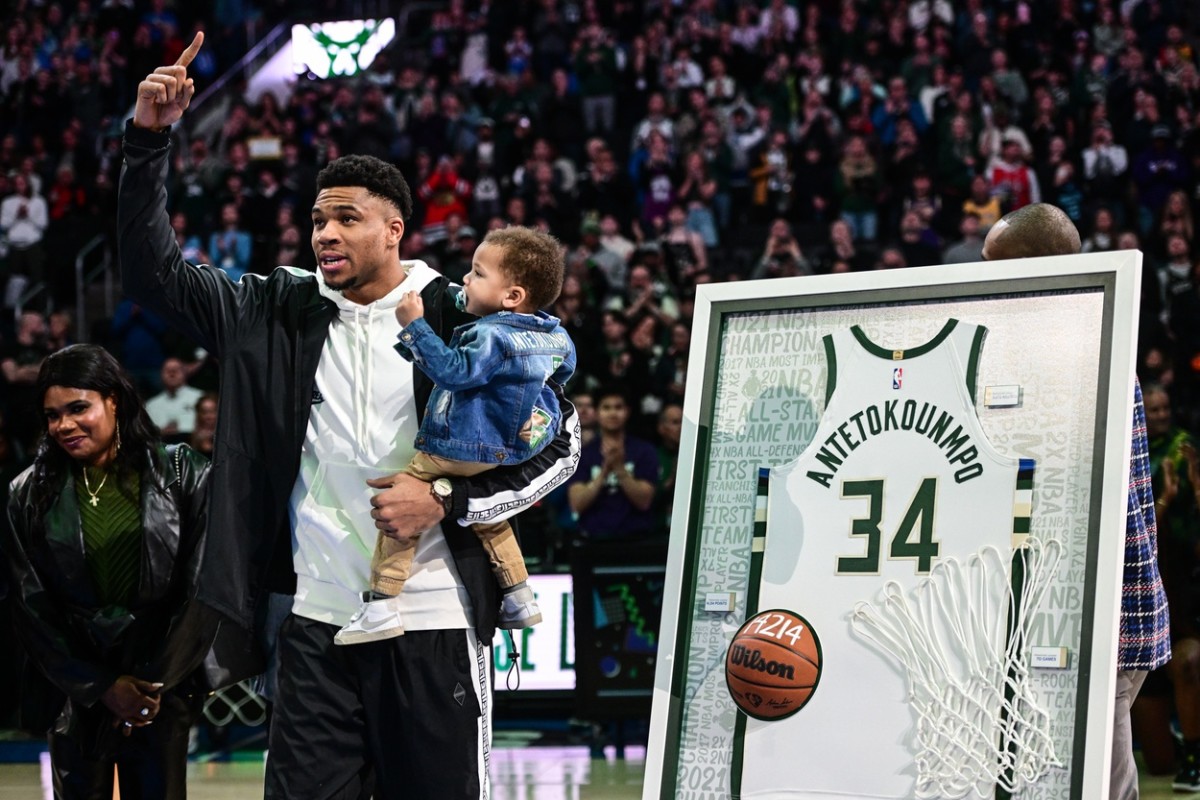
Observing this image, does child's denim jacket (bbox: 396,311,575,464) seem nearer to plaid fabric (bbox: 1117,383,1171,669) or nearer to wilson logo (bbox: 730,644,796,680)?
wilson logo (bbox: 730,644,796,680)

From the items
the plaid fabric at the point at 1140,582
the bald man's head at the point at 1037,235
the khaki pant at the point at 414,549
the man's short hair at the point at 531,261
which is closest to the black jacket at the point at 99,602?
the khaki pant at the point at 414,549

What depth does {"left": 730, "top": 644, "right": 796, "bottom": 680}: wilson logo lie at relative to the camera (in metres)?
3.41

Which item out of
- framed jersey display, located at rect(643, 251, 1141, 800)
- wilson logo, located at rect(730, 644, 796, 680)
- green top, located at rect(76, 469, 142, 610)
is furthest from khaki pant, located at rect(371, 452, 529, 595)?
green top, located at rect(76, 469, 142, 610)

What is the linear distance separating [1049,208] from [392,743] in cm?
219

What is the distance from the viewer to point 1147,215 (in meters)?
13.0

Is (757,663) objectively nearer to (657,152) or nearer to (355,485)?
(355,485)

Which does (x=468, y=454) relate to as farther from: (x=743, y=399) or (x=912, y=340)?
(x=912, y=340)

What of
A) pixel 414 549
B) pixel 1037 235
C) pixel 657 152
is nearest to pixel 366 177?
pixel 414 549

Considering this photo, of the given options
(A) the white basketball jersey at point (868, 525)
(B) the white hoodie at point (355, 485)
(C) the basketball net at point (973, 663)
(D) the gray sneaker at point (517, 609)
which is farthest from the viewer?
(D) the gray sneaker at point (517, 609)

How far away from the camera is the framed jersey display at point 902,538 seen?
3.14 metres

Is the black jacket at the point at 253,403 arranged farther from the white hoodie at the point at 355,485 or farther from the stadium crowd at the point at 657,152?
the stadium crowd at the point at 657,152

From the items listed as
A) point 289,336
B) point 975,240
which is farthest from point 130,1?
point 289,336

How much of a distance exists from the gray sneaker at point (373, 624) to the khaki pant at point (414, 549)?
4cm

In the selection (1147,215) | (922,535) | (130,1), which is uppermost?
(130,1)
